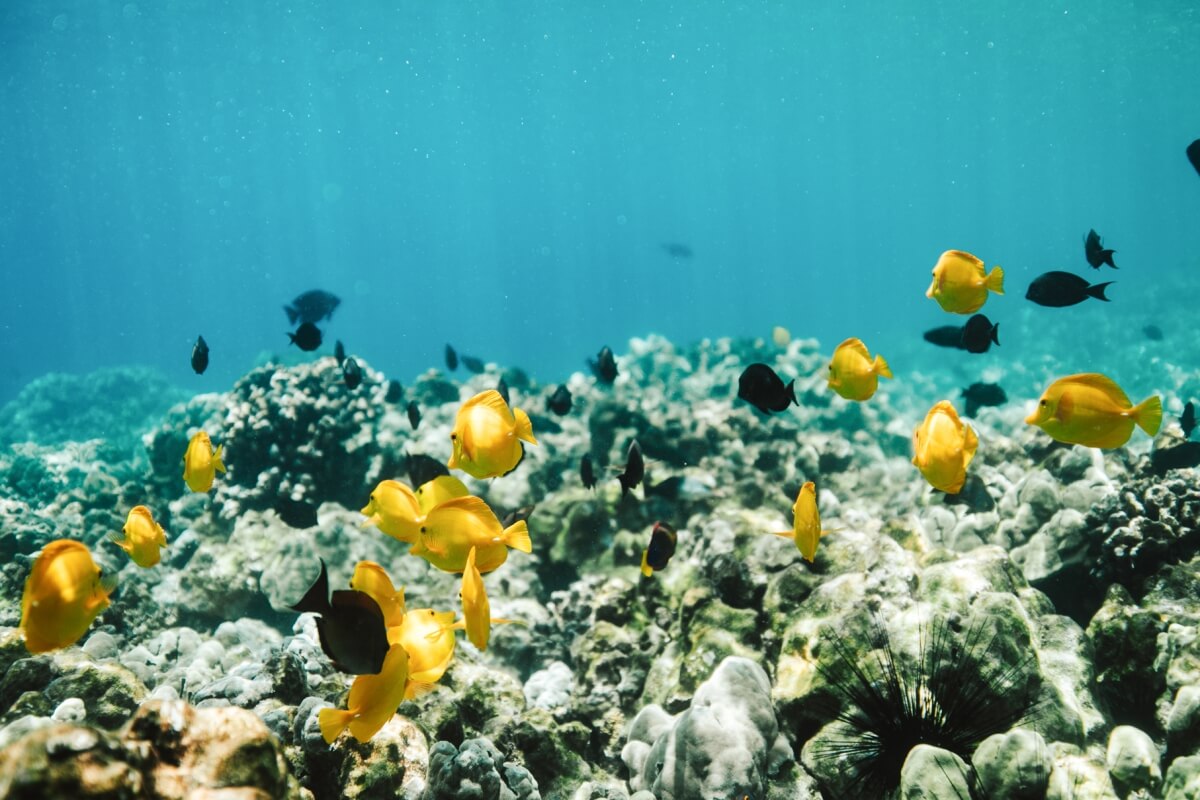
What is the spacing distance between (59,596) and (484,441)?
5.75 ft

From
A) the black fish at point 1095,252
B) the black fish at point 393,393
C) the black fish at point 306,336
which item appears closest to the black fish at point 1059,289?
the black fish at point 1095,252

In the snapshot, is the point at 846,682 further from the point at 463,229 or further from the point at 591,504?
the point at 463,229

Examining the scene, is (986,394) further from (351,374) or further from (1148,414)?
(351,374)

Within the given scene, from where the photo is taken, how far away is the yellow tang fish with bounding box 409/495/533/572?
263cm

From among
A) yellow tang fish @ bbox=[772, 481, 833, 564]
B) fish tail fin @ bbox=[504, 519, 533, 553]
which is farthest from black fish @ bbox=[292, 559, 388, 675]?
yellow tang fish @ bbox=[772, 481, 833, 564]

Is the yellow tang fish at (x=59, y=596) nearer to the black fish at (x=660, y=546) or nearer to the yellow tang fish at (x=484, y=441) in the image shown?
the yellow tang fish at (x=484, y=441)

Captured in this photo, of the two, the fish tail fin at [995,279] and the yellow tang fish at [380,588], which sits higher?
the fish tail fin at [995,279]

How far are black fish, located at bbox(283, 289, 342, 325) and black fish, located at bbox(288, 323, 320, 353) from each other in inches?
55.5

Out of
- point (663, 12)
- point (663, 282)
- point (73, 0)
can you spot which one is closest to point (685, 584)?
point (73, 0)

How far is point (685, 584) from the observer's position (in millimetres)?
5793

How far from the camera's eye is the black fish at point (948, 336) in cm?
540

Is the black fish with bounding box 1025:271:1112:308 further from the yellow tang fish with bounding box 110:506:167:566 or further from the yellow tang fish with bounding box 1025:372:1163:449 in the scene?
the yellow tang fish with bounding box 110:506:167:566

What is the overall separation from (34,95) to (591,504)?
60.9 metres

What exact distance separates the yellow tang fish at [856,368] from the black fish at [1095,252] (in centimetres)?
257
